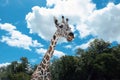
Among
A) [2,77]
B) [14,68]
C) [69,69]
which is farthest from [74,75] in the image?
[2,77]

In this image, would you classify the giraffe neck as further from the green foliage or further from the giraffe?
the green foliage

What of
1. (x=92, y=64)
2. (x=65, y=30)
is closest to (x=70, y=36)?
(x=65, y=30)

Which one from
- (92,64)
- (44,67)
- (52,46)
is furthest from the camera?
(92,64)

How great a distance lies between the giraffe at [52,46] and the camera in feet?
82.8

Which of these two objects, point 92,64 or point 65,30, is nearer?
point 65,30

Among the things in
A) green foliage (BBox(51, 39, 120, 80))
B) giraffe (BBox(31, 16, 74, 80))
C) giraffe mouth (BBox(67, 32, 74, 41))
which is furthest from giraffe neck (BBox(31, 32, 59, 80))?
green foliage (BBox(51, 39, 120, 80))

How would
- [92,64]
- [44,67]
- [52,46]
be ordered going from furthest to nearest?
1. [92,64]
2. [52,46]
3. [44,67]

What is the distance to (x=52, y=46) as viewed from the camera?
26.1 metres

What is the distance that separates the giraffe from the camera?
2523cm

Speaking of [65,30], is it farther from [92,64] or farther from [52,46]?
[92,64]

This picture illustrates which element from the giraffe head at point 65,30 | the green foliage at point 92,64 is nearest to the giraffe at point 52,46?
the giraffe head at point 65,30

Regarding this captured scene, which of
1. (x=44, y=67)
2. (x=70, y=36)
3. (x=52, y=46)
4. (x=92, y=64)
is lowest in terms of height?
(x=44, y=67)

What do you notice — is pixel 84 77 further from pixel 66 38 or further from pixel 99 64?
pixel 66 38

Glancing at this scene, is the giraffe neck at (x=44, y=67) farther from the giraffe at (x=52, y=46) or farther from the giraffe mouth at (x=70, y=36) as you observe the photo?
the giraffe mouth at (x=70, y=36)
